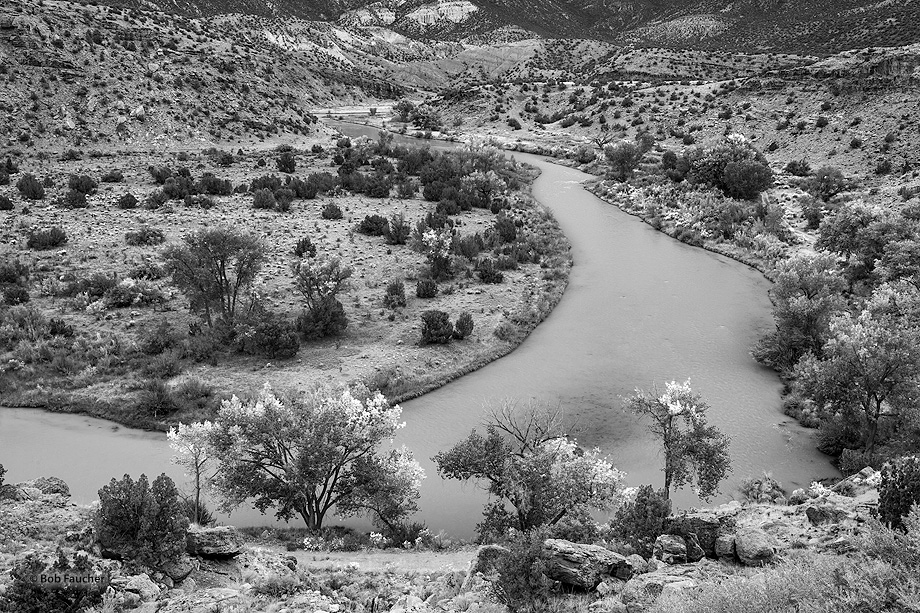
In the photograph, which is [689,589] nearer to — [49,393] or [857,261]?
[49,393]

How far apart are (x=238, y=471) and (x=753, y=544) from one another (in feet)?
42.6

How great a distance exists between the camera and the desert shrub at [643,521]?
14.7 meters

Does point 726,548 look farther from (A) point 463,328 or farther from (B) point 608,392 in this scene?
(A) point 463,328

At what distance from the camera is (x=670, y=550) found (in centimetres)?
1312

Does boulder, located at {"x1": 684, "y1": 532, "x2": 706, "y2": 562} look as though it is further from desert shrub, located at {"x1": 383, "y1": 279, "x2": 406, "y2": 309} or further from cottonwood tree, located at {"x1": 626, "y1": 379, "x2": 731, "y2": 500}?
desert shrub, located at {"x1": 383, "y1": 279, "x2": 406, "y2": 309}

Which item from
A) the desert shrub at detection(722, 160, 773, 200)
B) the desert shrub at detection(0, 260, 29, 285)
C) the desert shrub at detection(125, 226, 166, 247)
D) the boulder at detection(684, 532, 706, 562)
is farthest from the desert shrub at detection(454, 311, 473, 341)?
the desert shrub at detection(722, 160, 773, 200)

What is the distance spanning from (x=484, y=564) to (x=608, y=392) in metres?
13.8

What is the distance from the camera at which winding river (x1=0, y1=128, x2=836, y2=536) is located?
21016mm

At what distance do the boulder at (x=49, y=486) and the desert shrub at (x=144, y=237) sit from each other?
22.2 meters

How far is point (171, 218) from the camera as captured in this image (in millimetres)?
41688

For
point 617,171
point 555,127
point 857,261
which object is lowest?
point 857,261

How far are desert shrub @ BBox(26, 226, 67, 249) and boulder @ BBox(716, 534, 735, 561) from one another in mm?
37762

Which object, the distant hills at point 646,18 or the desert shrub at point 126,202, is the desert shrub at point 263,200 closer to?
the desert shrub at point 126,202

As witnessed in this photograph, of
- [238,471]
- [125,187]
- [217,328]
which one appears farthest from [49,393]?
[125,187]
